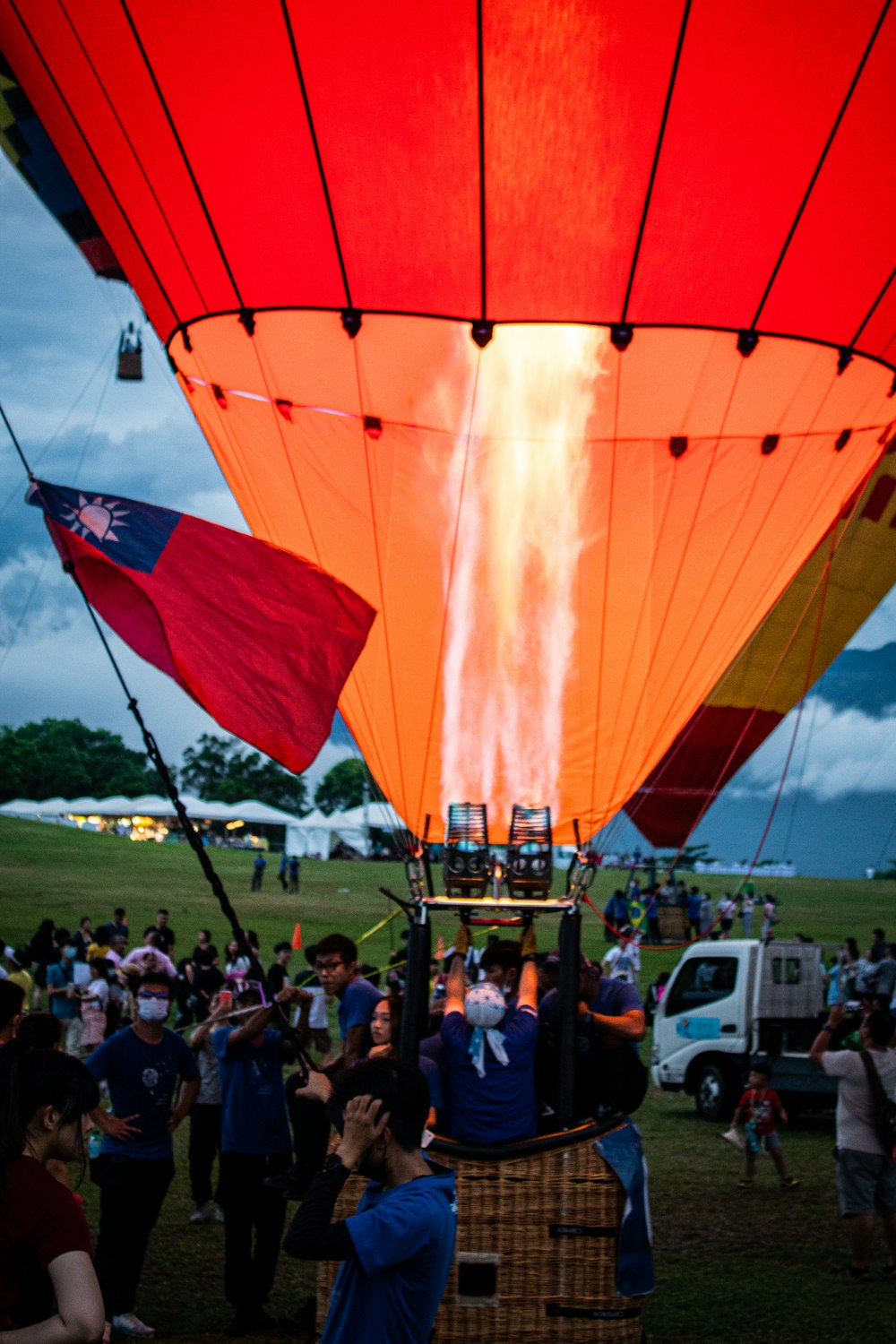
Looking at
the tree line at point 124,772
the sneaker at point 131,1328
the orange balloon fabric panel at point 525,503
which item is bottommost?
the sneaker at point 131,1328

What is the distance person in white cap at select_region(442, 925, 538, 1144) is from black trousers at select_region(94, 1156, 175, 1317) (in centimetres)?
131

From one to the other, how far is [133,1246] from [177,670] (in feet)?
7.45

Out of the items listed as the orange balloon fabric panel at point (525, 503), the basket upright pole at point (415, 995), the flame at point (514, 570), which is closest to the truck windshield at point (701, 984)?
the orange balloon fabric panel at point (525, 503)

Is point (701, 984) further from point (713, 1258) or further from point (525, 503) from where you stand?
point (525, 503)

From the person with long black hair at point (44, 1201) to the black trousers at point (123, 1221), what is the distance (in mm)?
3191

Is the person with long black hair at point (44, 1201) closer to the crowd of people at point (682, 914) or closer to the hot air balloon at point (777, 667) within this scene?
the hot air balloon at point (777, 667)

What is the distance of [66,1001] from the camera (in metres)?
13.7

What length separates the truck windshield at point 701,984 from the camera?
13.2m

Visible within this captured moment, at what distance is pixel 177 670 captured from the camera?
5238 millimetres

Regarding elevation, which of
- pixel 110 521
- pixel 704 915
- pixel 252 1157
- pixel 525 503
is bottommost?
pixel 252 1157

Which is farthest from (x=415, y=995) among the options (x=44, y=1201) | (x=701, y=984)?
(x=701, y=984)

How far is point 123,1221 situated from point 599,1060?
1.89 metres

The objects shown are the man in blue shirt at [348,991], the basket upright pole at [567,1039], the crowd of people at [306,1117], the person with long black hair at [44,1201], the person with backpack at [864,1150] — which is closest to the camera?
the person with long black hair at [44,1201]

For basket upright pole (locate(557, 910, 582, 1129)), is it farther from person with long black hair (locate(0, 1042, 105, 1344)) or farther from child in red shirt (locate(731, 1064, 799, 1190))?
child in red shirt (locate(731, 1064, 799, 1190))
